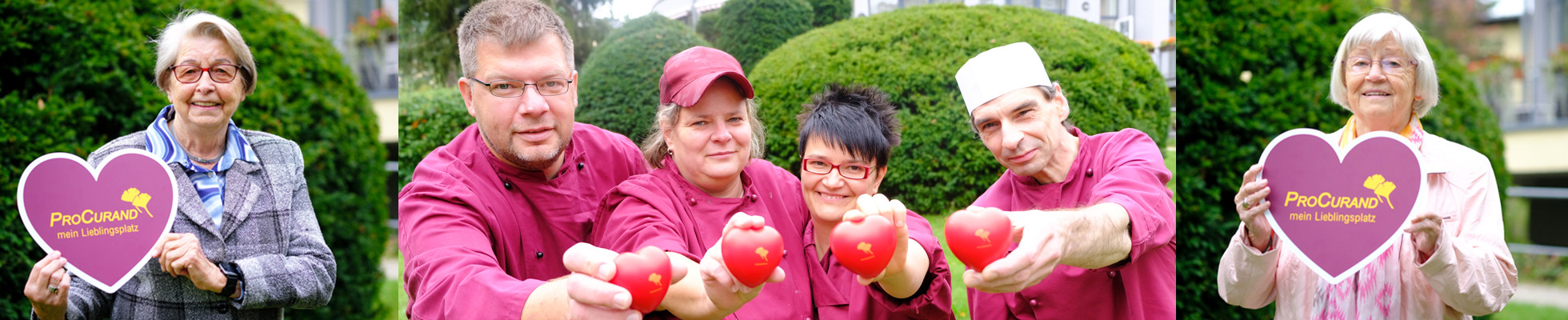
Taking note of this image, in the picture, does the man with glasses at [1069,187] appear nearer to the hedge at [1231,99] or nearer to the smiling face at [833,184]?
the smiling face at [833,184]

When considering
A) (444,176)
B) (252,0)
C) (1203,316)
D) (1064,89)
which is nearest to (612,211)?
(444,176)

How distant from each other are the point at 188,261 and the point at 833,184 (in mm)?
2186

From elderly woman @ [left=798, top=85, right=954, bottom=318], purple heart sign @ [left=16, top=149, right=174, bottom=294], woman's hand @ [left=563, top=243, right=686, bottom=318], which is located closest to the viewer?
woman's hand @ [left=563, top=243, right=686, bottom=318]

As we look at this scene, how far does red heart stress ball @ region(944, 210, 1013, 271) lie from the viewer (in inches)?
111

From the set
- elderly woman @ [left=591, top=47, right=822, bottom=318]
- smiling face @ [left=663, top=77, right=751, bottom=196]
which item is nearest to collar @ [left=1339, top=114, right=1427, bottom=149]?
elderly woman @ [left=591, top=47, right=822, bottom=318]

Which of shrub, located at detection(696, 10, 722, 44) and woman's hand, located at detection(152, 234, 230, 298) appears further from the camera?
shrub, located at detection(696, 10, 722, 44)

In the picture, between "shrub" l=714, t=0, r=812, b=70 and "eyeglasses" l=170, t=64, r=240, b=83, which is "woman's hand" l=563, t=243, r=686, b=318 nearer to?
"shrub" l=714, t=0, r=812, b=70

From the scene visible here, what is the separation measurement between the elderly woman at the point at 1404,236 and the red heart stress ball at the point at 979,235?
114 cm

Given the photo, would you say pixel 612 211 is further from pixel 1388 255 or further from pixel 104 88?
pixel 104 88

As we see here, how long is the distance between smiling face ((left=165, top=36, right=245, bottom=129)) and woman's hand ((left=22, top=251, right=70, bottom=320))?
0.63 meters

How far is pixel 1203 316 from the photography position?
5.04m

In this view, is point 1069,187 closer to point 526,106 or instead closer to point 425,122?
point 526,106

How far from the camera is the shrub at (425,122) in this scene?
450 cm

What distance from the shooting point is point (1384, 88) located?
141 inches
